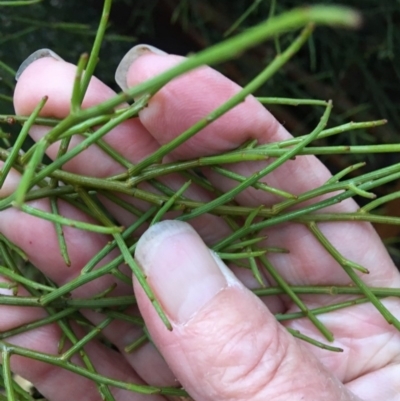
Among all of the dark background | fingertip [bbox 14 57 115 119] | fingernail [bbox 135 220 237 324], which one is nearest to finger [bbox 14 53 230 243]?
fingertip [bbox 14 57 115 119]

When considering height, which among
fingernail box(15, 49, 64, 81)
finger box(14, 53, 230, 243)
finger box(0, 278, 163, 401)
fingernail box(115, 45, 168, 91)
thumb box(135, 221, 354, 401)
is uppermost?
fingernail box(15, 49, 64, 81)

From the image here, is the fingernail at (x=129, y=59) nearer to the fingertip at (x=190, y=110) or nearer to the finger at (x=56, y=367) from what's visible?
the fingertip at (x=190, y=110)

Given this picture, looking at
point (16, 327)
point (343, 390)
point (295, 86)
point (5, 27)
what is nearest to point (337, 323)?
point (343, 390)

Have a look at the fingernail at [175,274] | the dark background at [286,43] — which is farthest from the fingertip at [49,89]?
the dark background at [286,43]

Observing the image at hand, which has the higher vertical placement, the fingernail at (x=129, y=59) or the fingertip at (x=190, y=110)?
the fingernail at (x=129, y=59)

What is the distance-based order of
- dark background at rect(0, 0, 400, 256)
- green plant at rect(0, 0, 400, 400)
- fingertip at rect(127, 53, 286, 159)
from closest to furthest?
green plant at rect(0, 0, 400, 400) < fingertip at rect(127, 53, 286, 159) < dark background at rect(0, 0, 400, 256)

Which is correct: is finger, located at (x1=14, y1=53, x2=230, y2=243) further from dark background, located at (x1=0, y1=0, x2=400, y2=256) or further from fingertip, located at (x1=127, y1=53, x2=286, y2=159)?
dark background, located at (x1=0, y1=0, x2=400, y2=256)

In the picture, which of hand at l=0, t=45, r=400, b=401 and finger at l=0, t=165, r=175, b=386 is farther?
finger at l=0, t=165, r=175, b=386
